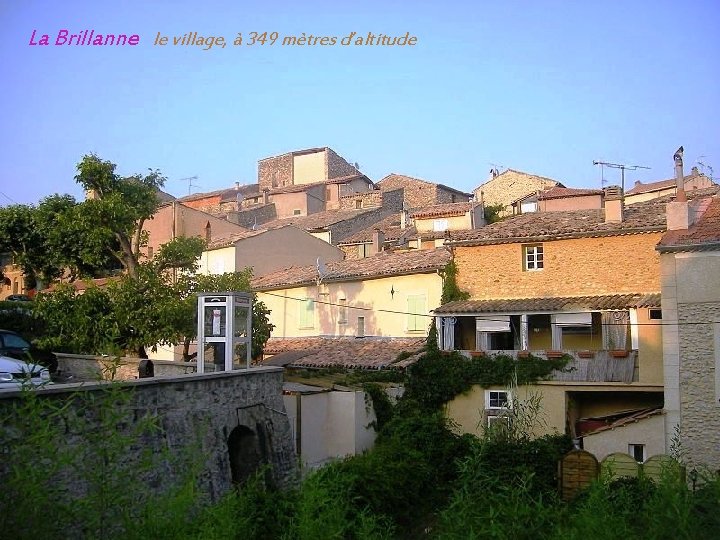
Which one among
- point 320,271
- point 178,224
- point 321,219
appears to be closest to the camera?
point 320,271

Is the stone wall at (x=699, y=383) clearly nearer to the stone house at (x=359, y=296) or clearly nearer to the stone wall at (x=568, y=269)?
the stone wall at (x=568, y=269)

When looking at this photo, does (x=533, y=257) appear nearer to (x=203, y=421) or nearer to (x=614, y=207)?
(x=614, y=207)

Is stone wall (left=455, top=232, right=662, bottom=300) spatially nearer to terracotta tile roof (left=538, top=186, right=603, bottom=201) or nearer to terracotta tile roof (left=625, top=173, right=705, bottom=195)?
terracotta tile roof (left=538, top=186, right=603, bottom=201)

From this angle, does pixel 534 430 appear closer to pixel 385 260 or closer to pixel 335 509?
pixel 385 260

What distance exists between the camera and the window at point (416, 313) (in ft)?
91.2

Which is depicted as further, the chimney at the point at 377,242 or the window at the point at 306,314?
the chimney at the point at 377,242

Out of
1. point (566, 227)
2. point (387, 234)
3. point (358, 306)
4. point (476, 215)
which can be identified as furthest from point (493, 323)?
point (387, 234)

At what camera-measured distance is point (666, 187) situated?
157 feet

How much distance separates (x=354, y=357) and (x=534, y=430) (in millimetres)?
6685

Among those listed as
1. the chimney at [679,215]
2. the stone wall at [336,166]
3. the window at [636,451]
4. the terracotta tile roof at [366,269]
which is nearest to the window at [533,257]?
the terracotta tile roof at [366,269]

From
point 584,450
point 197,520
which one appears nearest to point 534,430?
point 584,450

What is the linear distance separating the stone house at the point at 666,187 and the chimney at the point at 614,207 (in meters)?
21.9

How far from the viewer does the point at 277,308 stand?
3247 centimetres

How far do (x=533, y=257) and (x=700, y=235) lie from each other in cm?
656
